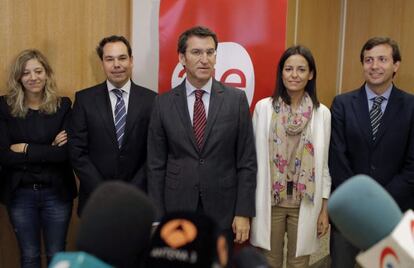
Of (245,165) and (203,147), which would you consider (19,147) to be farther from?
(245,165)

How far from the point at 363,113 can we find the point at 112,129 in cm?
135

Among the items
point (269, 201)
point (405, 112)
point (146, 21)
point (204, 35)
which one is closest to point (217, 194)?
point (269, 201)

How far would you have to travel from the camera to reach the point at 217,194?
2377 mm

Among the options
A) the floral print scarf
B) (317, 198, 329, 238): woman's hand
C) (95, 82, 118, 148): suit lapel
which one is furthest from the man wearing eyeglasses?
(317, 198, 329, 238): woman's hand

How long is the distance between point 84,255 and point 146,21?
2786mm

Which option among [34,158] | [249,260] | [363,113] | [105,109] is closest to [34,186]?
[34,158]

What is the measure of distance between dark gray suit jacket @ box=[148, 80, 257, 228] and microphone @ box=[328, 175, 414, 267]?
142cm

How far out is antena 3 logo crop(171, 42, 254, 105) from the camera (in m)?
2.88

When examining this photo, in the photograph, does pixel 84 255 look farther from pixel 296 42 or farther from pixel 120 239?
pixel 296 42

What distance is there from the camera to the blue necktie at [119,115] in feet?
8.59

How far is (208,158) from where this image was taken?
2.36 m

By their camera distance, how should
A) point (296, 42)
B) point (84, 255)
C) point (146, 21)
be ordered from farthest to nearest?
point (296, 42), point (146, 21), point (84, 255)

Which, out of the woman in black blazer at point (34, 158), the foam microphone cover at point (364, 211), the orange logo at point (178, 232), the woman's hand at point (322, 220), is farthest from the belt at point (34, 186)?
the foam microphone cover at point (364, 211)

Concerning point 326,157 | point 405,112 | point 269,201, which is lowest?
point 269,201
